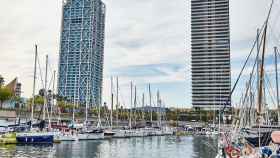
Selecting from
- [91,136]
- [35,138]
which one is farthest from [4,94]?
[35,138]

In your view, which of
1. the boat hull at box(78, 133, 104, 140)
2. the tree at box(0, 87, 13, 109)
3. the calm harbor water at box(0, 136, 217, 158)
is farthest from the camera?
the tree at box(0, 87, 13, 109)

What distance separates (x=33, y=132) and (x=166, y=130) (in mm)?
94774

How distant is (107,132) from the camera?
117062 millimetres

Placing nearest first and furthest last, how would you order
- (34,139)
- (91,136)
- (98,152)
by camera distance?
(98,152)
(34,139)
(91,136)

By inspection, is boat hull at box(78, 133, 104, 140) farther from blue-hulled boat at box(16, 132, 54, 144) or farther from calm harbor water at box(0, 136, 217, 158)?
blue-hulled boat at box(16, 132, 54, 144)

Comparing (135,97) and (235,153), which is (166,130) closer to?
(135,97)

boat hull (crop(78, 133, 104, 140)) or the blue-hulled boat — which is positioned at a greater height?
the blue-hulled boat

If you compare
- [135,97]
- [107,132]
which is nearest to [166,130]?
[135,97]

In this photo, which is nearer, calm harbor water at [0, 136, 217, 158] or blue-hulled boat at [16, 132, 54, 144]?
calm harbor water at [0, 136, 217, 158]

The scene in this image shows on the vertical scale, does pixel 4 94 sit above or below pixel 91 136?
above

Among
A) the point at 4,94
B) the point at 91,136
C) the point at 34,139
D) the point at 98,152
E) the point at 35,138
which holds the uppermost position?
the point at 4,94

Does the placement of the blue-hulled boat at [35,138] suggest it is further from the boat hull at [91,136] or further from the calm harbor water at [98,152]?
the boat hull at [91,136]

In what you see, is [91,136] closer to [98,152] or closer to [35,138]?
[35,138]

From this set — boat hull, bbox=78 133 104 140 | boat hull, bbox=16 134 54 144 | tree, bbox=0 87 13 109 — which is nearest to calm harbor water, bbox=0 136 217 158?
boat hull, bbox=16 134 54 144
